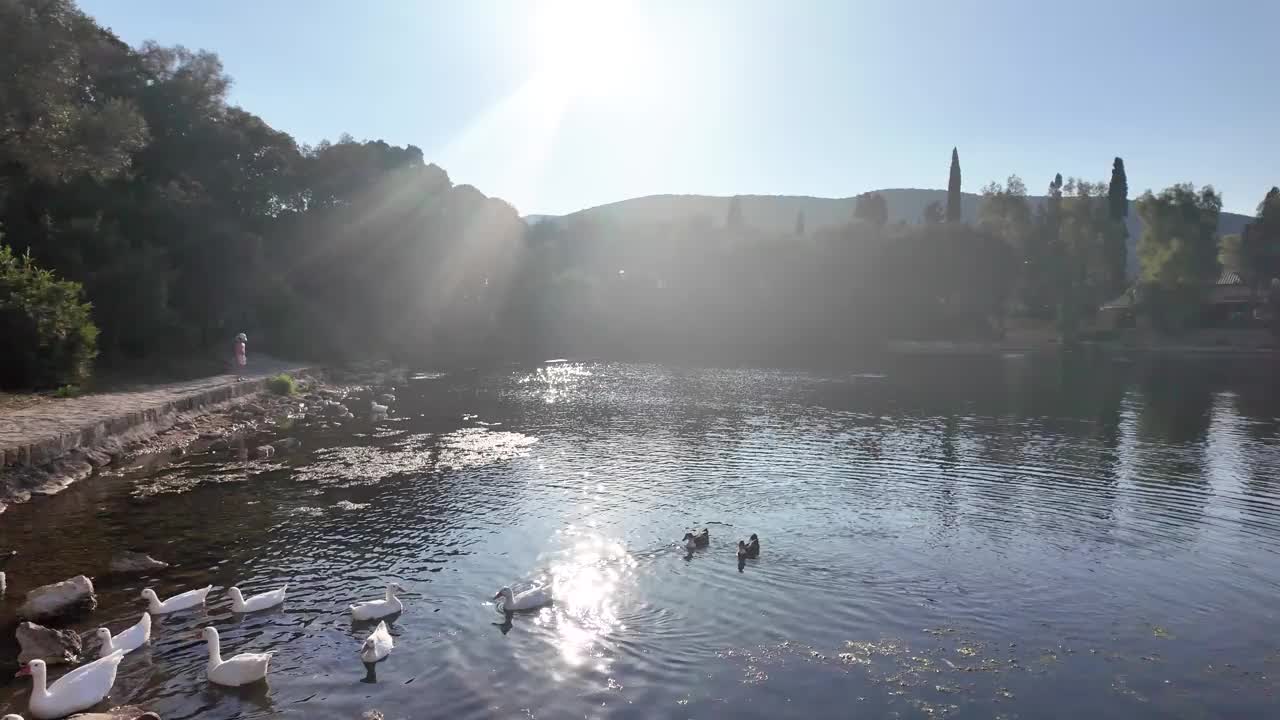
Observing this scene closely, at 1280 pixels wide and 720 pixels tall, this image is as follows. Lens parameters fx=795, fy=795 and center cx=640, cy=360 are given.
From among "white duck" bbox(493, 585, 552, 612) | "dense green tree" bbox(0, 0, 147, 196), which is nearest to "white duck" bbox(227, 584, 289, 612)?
"white duck" bbox(493, 585, 552, 612)

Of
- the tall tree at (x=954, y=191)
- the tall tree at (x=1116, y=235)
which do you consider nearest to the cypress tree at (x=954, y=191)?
the tall tree at (x=954, y=191)

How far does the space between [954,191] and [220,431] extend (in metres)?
110

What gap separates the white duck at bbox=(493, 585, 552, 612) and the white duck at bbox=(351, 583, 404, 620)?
1617 mm

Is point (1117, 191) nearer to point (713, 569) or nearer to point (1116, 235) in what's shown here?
point (1116, 235)

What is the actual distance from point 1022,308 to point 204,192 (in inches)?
3785

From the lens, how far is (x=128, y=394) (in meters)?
28.1

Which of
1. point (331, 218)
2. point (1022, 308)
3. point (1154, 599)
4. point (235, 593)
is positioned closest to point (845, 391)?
point (1154, 599)

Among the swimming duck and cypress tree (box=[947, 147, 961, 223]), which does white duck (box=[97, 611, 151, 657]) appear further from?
cypress tree (box=[947, 147, 961, 223])

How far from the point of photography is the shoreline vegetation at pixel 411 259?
30.4 metres

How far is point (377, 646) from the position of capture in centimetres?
1112

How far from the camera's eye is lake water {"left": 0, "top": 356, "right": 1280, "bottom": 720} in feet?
34.6

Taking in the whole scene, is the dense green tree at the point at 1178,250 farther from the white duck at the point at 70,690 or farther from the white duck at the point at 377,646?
the white duck at the point at 70,690

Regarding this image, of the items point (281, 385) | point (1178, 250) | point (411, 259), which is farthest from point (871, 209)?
point (281, 385)

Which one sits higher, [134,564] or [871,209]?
[871,209]
